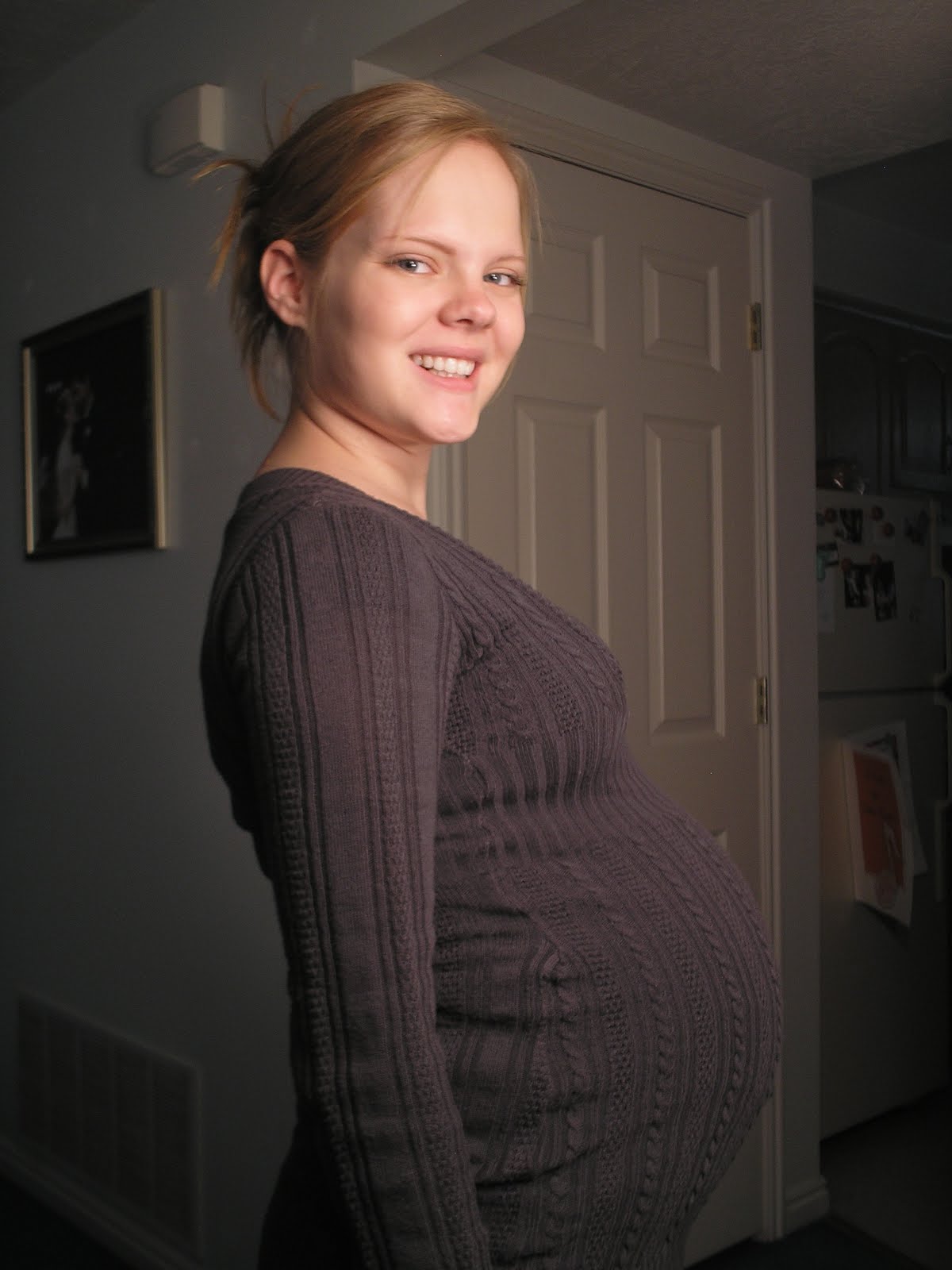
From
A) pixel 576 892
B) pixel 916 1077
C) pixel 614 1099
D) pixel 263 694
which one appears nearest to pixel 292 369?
pixel 263 694

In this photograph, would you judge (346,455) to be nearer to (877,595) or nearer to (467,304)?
(467,304)

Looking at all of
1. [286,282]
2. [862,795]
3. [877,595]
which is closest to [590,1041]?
[286,282]

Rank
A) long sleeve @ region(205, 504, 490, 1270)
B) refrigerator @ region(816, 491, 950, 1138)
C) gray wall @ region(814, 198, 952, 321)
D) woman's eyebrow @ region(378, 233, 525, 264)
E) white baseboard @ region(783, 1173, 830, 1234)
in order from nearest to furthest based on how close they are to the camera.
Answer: long sleeve @ region(205, 504, 490, 1270), woman's eyebrow @ region(378, 233, 525, 264), white baseboard @ region(783, 1173, 830, 1234), refrigerator @ region(816, 491, 950, 1138), gray wall @ region(814, 198, 952, 321)

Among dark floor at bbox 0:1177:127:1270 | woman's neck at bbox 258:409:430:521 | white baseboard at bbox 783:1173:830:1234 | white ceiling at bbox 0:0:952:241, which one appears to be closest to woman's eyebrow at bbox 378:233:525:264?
woman's neck at bbox 258:409:430:521

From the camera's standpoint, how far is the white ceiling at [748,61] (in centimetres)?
205

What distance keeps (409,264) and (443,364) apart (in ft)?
0.22

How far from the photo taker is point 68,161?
2.49 m

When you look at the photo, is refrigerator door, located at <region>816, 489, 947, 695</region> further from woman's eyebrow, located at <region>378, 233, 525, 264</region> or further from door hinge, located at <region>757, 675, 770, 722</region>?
woman's eyebrow, located at <region>378, 233, 525, 264</region>

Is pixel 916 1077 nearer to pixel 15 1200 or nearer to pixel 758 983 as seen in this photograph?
pixel 15 1200

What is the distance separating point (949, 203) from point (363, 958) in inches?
134

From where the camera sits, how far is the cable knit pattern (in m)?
0.67

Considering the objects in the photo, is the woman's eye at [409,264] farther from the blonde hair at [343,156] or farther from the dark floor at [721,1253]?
the dark floor at [721,1253]

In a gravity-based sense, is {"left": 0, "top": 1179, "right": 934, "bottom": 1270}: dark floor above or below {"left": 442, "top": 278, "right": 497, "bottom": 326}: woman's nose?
below

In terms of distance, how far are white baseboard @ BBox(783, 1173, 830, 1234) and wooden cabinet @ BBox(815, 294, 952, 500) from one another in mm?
1767
